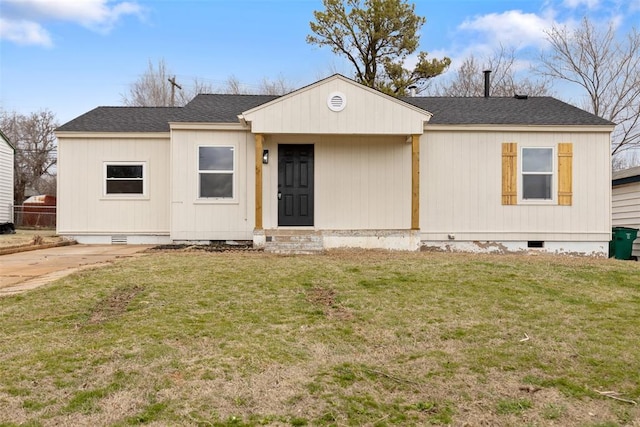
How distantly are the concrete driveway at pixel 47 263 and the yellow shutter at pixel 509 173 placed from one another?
817 cm

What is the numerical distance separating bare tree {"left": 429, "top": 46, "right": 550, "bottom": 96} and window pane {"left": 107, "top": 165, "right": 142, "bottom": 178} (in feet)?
61.1

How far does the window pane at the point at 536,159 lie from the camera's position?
1042 centimetres

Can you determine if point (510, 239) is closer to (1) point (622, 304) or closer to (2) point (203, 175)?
(1) point (622, 304)

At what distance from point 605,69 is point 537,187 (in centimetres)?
1409

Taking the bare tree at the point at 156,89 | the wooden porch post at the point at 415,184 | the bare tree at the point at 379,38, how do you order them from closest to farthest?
1. the wooden porch post at the point at 415,184
2. the bare tree at the point at 379,38
3. the bare tree at the point at 156,89

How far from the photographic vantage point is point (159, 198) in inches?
433

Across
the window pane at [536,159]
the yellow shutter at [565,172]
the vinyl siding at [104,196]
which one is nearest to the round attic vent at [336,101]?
the vinyl siding at [104,196]

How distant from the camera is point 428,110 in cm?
1136

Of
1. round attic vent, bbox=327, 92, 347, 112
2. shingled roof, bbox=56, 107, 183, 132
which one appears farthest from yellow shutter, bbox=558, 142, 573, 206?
shingled roof, bbox=56, 107, 183, 132

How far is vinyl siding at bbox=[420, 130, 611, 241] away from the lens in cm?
1038

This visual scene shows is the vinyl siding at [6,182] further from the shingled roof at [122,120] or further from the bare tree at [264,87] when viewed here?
the bare tree at [264,87]

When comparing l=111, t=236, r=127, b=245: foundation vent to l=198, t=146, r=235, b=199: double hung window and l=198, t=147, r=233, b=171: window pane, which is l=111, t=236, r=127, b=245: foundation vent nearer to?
l=198, t=146, r=235, b=199: double hung window

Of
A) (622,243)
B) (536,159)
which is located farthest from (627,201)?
(536,159)

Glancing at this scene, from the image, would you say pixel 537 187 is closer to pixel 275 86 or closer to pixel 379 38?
pixel 379 38
